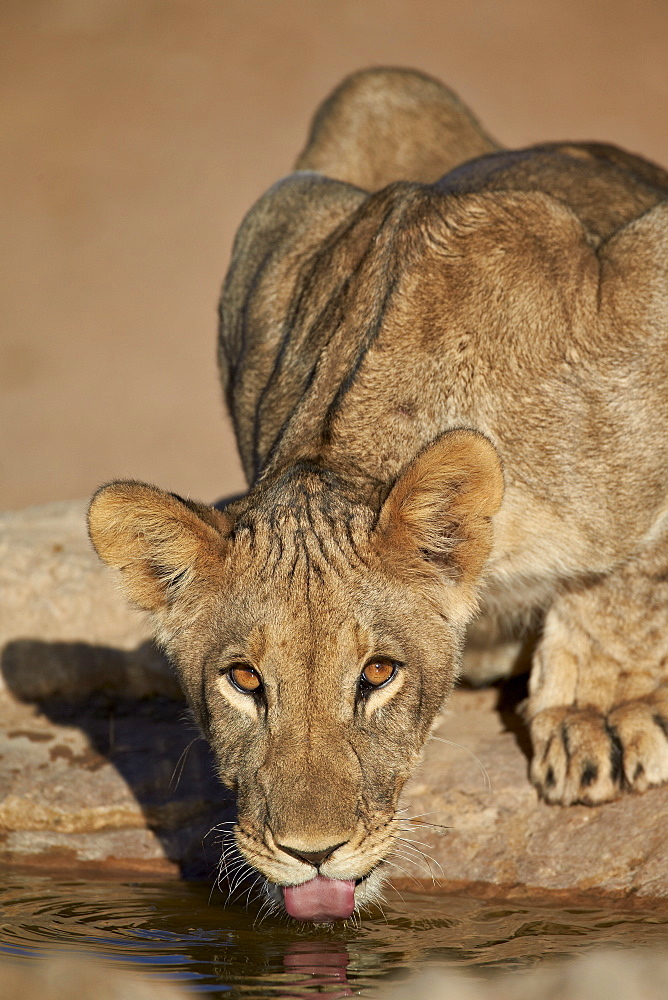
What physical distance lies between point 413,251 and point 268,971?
269cm

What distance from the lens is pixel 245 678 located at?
14.4ft

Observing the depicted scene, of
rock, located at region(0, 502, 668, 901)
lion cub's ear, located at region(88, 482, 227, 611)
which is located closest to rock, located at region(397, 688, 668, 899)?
rock, located at region(0, 502, 668, 901)

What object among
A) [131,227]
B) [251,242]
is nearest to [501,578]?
[251,242]

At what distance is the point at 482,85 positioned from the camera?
2333 cm

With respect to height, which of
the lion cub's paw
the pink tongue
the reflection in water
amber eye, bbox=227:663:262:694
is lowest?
the reflection in water

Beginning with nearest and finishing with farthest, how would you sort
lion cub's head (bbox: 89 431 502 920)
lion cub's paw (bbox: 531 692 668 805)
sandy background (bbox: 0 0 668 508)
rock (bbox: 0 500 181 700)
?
lion cub's head (bbox: 89 431 502 920) < lion cub's paw (bbox: 531 692 668 805) < rock (bbox: 0 500 181 700) < sandy background (bbox: 0 0 668 508)

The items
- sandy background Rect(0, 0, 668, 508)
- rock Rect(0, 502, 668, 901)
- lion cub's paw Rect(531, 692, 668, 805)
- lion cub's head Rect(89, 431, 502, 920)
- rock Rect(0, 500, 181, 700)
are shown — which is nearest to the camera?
lion cub's head Rect(89, 431, 502, 920)

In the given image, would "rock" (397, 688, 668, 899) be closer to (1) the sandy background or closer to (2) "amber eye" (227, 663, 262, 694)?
A: (2) "amber eye" (227, 663, 262, 694)

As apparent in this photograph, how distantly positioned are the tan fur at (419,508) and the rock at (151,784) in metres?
0.23

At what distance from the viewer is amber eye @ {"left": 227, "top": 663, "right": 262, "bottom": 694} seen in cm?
437

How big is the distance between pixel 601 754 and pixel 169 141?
19.1m

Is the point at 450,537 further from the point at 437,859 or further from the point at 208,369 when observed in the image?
the point at 208,369

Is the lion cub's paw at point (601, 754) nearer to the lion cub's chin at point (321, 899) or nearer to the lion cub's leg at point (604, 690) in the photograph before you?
the lion cub's leg at point (604, 690)

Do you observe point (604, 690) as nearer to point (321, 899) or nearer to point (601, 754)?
point (601, 754)
